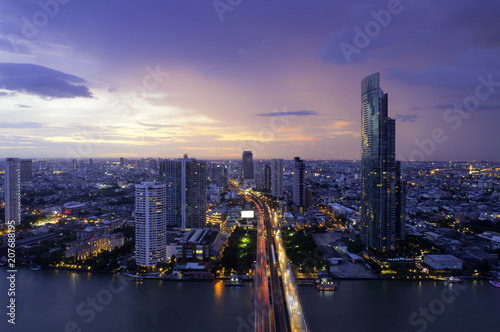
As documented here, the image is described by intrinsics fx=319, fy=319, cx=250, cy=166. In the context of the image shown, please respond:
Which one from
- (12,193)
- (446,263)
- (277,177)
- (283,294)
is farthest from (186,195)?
(277,177)

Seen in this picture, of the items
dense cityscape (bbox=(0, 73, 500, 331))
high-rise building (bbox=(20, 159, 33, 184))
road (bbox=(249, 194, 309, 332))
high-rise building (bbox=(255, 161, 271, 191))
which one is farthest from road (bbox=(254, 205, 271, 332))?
high-rise building (bbox=(20, 159, 33, 184))

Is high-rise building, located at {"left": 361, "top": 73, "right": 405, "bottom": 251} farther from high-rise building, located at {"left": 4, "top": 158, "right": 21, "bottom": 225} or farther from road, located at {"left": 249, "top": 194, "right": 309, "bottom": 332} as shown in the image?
high-rise building, located at {"left": 4, "top": 158, "right": 21, "bottom": 225}

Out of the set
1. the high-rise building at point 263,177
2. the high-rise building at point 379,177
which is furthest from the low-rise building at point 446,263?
the high-rise building at point 263,177

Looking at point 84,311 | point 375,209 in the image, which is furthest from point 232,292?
point 375,209

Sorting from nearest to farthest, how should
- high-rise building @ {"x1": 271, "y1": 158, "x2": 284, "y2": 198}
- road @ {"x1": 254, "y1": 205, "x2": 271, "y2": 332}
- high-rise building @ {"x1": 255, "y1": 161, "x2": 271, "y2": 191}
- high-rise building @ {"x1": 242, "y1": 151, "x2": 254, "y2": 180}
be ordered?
road @ {"x1": 254, "y1": 205, "x2": 271, "y2": 332}
high-rise building @ {"x1": 271, "y1": 158, "x2": 284, "y2": 198}
high-rise building @ {"x1": 255, "y1": 161, "x2": 271, "y2": 191}
high-rise building @ {"x1": 242, "y1": 151, "x2": 254, "y2": 180}

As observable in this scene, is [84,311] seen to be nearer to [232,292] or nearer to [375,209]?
[232,292]

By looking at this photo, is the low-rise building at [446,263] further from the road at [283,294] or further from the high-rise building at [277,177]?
the high-rise building at [277,177]
